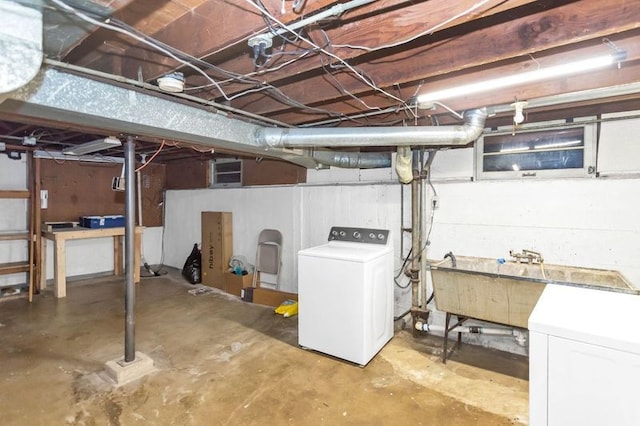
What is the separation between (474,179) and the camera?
130 inches

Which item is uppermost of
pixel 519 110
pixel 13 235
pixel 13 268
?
pixel 519 110

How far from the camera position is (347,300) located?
2.96 meters

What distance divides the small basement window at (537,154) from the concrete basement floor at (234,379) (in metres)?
1.67

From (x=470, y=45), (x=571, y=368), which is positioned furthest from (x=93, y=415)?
(x=470, y=45)

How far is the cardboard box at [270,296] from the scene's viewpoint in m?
4.38

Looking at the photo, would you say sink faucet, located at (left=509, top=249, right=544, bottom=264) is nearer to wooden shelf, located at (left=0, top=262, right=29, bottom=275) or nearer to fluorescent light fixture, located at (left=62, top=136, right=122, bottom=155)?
fluorescent light fixture, located at (left=62, top=136, right=122, bottom=155)

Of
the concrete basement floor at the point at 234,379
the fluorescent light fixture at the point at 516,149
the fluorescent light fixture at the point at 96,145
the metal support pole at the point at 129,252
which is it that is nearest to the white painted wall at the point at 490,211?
the fluorescent light fixture at the point at 516,149

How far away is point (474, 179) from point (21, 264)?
19.7ft

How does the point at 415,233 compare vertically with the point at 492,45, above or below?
below

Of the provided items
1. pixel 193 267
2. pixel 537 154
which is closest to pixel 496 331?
pixel 537 154

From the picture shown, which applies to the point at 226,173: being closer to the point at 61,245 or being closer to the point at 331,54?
the point at 61,245

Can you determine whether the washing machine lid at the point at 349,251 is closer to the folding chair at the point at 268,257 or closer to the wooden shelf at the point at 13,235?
the folding chair at the point at 268,257

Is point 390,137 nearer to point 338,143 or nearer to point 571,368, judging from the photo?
point 338,143

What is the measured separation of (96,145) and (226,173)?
1.95m
